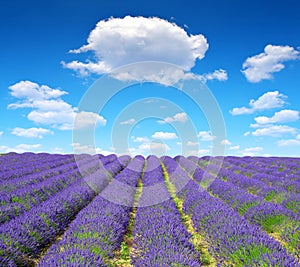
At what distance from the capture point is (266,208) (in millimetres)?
6012

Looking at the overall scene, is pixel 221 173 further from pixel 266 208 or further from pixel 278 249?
pixel 278 249

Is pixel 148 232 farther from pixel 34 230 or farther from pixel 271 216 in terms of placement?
pixel 271 216

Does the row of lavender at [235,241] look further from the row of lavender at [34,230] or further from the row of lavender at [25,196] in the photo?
the row of lavender at [25,196]

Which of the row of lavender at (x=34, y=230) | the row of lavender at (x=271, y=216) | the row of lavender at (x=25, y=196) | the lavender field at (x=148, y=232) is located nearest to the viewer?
the lavender field at (x=148, y=232)

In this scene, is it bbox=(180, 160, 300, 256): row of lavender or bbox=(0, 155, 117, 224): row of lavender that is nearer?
bbox=(180, 160, 300, 256): row of lavender

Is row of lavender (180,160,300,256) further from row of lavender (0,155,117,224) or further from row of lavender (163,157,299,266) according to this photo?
row of lavender (0,155,117,224)

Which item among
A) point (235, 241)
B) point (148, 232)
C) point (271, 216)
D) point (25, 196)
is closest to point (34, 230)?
point (148, 232)

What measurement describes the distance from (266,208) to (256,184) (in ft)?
12.4

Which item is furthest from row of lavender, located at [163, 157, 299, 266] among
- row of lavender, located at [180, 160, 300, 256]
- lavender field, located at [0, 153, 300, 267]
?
row of lavender, located at [180, 160, 300, 256]

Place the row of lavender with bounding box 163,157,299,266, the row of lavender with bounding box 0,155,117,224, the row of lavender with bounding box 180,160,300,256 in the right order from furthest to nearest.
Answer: the row of lavender with bounding box 0,155,117,224 → the row of lavender with bounding box 180,160,300,256 → the row of lavender with bounding box 163,157,299,266

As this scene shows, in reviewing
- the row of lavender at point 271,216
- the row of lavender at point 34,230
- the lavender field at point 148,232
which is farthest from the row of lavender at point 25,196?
the row of lavender at point 271,216

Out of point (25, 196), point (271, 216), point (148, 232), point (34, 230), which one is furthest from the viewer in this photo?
point (25, 196)

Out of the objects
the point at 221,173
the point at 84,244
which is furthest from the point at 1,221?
the point at 221,173

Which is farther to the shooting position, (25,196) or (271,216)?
(25,196)
